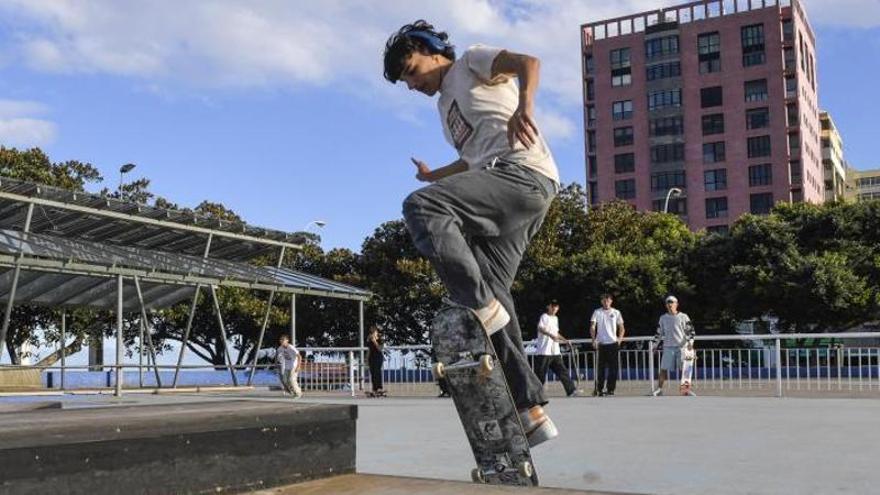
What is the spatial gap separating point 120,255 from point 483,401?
57.7ft

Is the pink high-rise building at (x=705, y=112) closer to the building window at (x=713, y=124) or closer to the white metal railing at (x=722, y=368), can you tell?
the building window at (x=713, y=124)

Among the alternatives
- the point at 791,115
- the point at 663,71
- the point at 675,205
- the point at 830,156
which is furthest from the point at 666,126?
the point at 830,156

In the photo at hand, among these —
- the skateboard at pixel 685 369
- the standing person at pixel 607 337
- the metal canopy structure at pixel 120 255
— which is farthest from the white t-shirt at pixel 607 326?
the metal canopy structure at pixel 120 255

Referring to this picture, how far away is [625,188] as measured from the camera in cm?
8650

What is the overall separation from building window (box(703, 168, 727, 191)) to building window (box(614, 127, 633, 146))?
8.22 metres

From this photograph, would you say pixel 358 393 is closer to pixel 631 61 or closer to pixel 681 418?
pixel 681 418

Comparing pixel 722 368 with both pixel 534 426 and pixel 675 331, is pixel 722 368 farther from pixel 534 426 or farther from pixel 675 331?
pixel 534 426

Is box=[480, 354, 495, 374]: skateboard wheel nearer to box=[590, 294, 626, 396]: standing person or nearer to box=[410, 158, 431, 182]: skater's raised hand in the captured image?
box=[410, 158, 431, 182]: skater's raised hand

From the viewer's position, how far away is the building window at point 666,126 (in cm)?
8450

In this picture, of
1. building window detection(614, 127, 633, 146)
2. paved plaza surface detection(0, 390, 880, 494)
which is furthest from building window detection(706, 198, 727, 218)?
paved plaza surface detection(0, 390, 880, 494)

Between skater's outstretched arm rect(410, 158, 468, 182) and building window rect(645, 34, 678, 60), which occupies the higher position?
building window rect(645, 34, 678, 60)

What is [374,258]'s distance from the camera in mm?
39906

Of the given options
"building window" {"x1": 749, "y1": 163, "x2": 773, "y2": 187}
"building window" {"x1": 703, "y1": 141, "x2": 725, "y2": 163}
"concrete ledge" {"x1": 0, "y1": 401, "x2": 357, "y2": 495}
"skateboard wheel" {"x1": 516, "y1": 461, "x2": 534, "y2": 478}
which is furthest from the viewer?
"building window" {"x1": 703, "y1": 141, "x2": 725, "y2": 163}

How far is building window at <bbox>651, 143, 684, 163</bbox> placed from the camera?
8469cm
